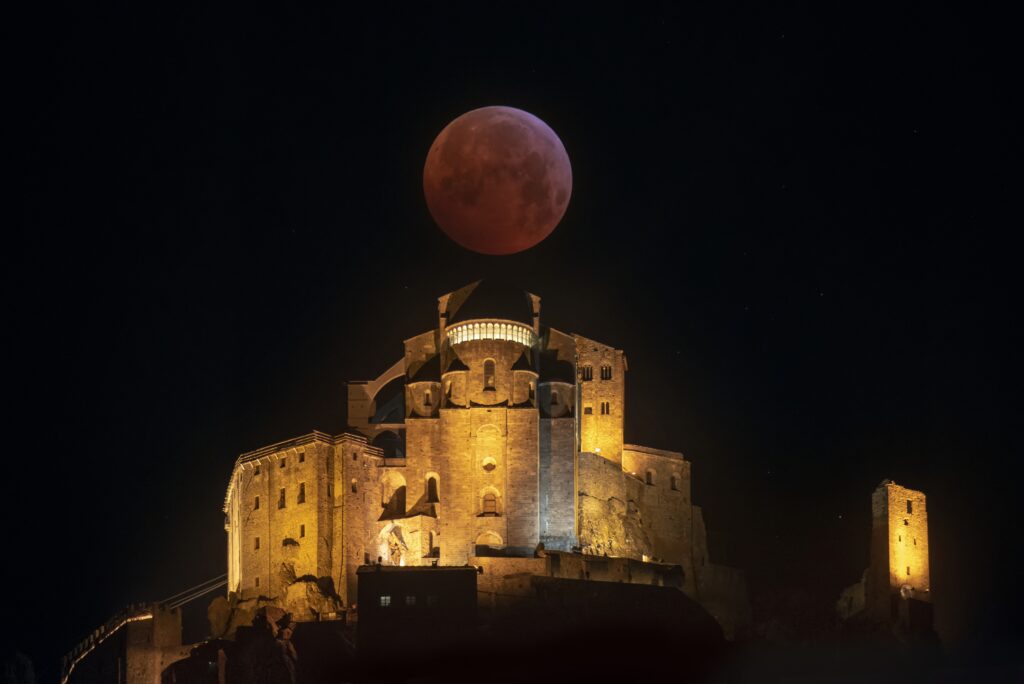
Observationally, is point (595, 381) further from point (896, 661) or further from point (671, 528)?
point (896, 661)

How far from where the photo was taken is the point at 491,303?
319ft

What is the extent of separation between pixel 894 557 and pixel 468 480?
22521 millimetres

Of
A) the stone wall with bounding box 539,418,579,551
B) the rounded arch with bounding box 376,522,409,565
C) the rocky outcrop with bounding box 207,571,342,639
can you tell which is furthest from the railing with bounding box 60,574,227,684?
the stone wall with bounding box 539,418,579,551

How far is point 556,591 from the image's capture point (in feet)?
277

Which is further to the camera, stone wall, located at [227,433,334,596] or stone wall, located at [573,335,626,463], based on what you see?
stone wall, located at [573,335,626,463]

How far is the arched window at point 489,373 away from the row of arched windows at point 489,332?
53.2 inches

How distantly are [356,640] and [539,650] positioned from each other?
27.4ft

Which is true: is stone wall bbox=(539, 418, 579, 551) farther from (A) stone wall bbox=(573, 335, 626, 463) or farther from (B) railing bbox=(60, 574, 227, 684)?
(B) railing bbox=(60, 574, 227, 684)

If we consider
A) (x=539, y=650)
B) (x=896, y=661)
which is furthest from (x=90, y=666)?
(x=896, y=661)

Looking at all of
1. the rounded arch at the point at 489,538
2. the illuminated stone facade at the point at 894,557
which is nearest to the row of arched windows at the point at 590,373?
the rounded arch at the point at 489,538

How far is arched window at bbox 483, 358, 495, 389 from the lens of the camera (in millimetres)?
93438

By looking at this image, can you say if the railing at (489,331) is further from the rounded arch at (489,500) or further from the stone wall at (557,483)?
the rounded arch at (489,500)

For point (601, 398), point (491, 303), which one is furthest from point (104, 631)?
point (601, 398)

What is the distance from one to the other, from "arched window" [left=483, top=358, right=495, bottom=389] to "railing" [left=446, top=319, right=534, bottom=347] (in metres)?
1.35
